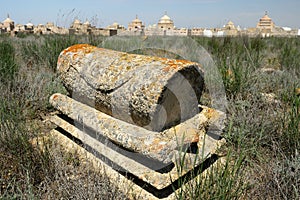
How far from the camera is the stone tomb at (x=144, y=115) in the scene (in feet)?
5.88

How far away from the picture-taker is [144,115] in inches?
73.1

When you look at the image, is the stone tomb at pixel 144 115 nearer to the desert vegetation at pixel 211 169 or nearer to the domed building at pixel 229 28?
the desert vegetation at pixel 211 169

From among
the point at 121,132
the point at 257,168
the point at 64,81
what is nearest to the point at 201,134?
the point at 257,168

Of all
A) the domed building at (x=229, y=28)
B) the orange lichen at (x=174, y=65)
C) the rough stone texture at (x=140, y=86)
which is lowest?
the rough stone texture at (x=140, y=86)

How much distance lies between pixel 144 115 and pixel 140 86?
0.22 m

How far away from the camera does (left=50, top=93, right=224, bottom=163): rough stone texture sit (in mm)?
1798

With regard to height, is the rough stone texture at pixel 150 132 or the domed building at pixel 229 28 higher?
the domed building at pixel 229 28

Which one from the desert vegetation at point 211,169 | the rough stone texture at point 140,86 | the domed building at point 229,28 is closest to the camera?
the desert vegetation at point 211,169

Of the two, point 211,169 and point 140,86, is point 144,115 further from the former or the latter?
point 211,169

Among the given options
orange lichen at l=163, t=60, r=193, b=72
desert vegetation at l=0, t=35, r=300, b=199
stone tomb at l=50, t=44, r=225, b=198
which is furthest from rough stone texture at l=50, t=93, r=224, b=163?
orange lichen at l=163, t=60, r=193, b=72

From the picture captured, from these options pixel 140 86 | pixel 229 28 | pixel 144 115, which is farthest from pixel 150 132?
pixel 229 28

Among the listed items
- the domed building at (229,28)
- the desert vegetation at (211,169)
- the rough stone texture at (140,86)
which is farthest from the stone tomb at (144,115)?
the domed building at (229,28)

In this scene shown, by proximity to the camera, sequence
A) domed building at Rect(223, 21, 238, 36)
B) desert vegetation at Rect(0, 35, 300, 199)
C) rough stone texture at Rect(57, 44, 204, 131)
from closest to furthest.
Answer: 1. desert vegetation at Rect(0, 35, 300, 199)
2. rough stone texture at Rect(57, 44, 204, 131)
3. domed building at Rect(223, 21, 238, 36)

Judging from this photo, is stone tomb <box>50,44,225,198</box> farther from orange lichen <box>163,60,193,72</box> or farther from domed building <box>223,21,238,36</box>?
domed building <box>223,21,238,36</box>
